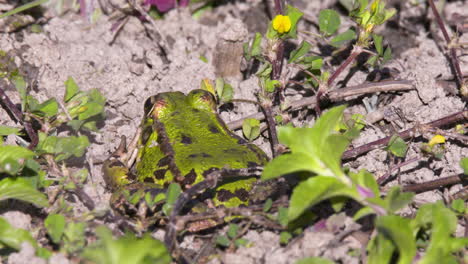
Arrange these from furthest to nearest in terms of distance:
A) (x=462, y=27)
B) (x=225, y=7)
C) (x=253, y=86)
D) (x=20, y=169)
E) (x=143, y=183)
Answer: (x=225, y=7) < (x=462, y=27) < (x=253, y=86) < (x=143, y=183) < (x=20, y=169)

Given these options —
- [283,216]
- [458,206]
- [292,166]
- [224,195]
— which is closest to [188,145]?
[224,195]

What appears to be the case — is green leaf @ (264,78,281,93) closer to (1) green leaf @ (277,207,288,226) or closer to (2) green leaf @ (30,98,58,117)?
(1) green leaf @ (277,207,288,226)

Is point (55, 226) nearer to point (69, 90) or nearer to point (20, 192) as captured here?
point (20, 192)

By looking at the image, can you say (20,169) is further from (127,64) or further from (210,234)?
(127,64)

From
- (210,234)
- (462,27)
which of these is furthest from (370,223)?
(462,27)

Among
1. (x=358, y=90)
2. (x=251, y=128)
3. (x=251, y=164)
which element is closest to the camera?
(x=251, y=164)
